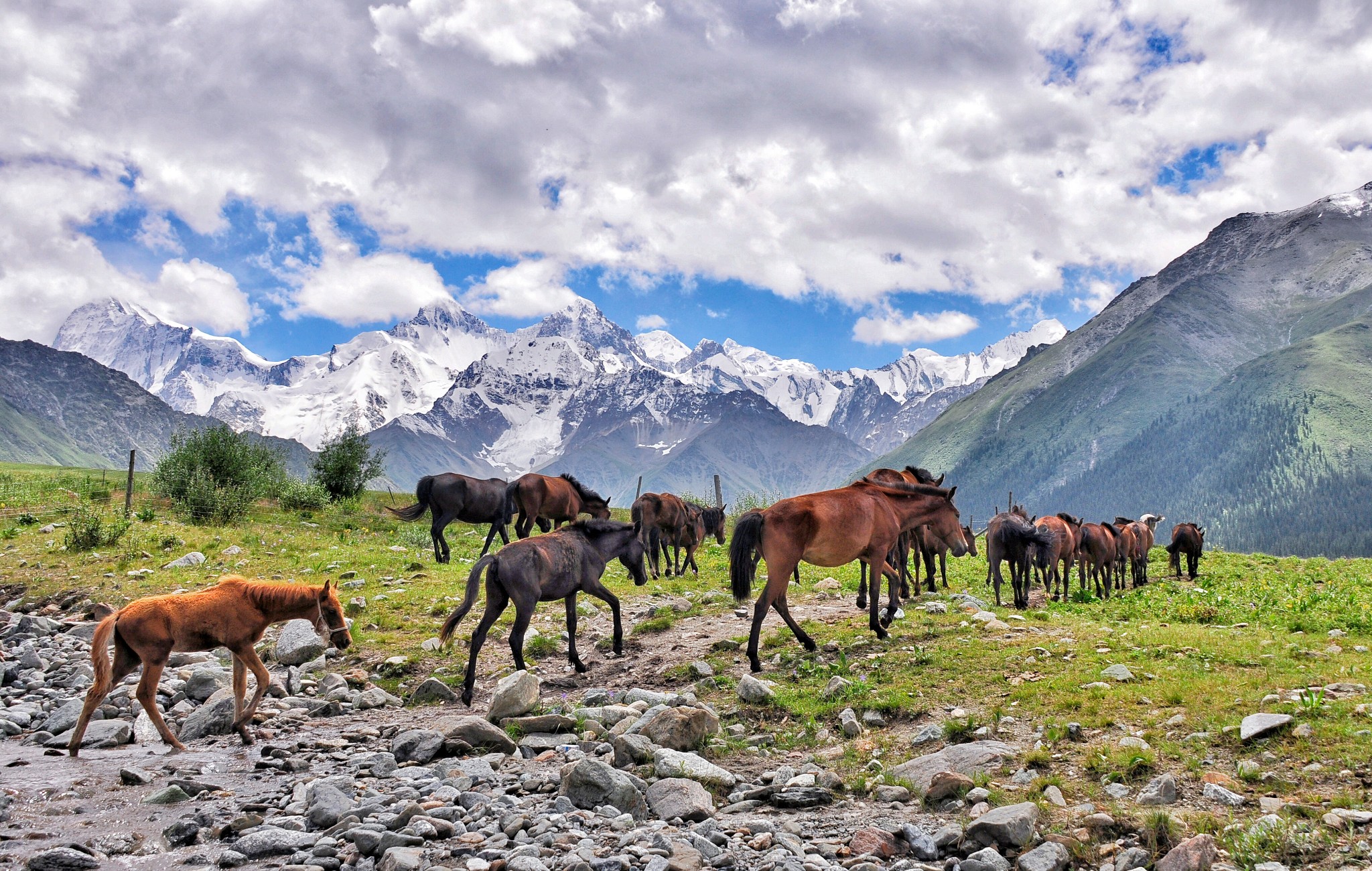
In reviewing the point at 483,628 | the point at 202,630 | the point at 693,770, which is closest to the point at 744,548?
the point at 483,628

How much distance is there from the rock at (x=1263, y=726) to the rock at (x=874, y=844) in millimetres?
3594

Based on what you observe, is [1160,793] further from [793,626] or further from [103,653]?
[103,653]

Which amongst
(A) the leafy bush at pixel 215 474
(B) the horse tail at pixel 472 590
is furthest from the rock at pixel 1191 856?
(A) the leafy bush at pixel 215 474

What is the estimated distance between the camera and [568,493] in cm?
2664

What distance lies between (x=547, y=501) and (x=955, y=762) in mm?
19665

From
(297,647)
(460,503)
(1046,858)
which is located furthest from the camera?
(460,503)

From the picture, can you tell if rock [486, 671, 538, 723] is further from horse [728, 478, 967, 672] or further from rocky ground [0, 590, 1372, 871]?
horse [728, 478, 967, 672]

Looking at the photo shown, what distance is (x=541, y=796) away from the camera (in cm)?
779

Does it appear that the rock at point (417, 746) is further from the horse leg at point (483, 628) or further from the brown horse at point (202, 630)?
the brown horse at point (202, 630)

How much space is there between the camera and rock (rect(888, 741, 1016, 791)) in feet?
24.6

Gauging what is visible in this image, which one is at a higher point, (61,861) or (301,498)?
(301,498)

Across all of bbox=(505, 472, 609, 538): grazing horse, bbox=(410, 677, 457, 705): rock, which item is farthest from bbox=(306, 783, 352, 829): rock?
bbox=(505, 472, 609, 538): grazing horse

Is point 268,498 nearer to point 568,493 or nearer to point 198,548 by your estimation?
point 198,548

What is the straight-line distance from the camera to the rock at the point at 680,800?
7.12m
